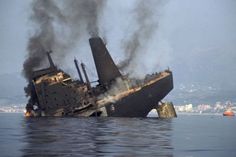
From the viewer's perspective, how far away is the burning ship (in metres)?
73.3

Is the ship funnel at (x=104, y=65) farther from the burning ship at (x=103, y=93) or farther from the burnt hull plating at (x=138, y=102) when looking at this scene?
the burnt hull plating at (x=138, y=102)

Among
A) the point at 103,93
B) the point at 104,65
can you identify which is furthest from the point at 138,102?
the point at 104,65

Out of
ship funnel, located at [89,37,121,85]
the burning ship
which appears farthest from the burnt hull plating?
ship funnel, located at [89,37,121,85]

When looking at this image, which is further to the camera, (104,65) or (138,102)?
(104,65)

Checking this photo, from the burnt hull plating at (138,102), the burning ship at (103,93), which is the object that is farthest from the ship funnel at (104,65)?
the burnt hull plating at (138,102)

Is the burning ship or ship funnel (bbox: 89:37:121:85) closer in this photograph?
the burning ship

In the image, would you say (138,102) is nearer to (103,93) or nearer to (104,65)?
(103,93)

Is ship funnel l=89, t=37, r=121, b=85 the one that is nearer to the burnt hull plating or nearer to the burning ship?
the burning ship

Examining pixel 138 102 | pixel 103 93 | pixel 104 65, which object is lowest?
pixel 138 102

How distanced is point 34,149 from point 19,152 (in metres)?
1.50

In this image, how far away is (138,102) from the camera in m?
73.8

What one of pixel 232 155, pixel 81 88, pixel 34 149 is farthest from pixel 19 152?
pixel 81 88

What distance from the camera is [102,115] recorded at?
245 feet

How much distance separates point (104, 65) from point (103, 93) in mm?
4966
